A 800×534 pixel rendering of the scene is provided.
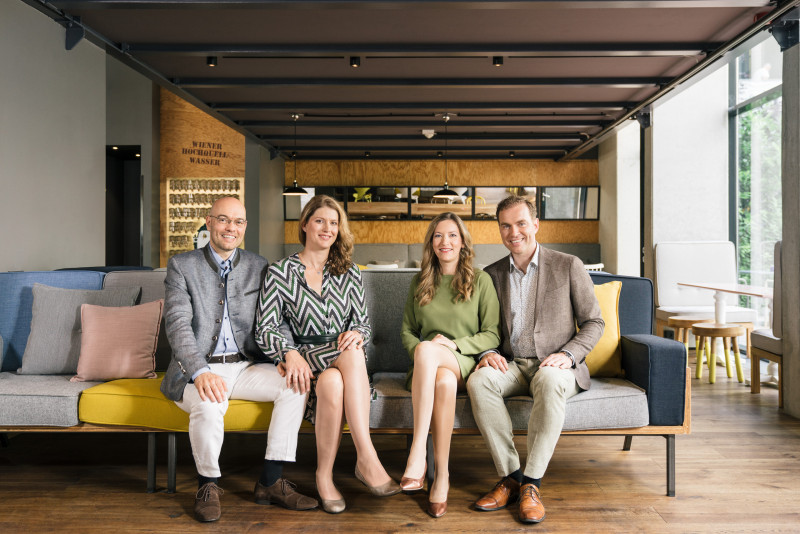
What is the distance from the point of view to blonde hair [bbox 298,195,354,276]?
2812 mm

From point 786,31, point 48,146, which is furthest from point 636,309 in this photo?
point 48,146

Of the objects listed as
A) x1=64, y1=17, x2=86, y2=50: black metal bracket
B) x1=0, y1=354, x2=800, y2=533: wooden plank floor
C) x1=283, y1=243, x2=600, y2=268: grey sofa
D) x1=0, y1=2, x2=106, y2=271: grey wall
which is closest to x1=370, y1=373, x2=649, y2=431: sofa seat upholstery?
x1=0, y1=354, x2=800, y2=533: wooden plank floor

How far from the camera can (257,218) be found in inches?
374

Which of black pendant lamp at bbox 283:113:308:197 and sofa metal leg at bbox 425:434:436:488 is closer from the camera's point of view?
sofa metal leg at bbox 425:434:436:488

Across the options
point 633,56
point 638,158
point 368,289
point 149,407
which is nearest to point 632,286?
point 368,289

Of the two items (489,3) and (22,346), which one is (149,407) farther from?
(489,3)

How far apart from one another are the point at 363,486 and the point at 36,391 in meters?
1.55

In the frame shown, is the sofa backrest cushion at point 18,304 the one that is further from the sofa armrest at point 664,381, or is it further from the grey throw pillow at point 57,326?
the sofa armrest at point 664,381

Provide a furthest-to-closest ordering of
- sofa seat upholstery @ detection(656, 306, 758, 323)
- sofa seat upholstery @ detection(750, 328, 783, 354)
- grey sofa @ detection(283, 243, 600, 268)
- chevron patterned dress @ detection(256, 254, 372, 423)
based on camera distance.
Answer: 1. grey sofa @ detection(283, 243, 600, 268)
2. sofa seat upholstery @ detection(656, 306, 758, 323)
3. sofa seat upholstery @ detection(750, 328, 783, 354)
4. chevron patterned dress @ detection(256, 254, 372, 423)

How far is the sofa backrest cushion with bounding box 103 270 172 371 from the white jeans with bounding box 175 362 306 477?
82 cm

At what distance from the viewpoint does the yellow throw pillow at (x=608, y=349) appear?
2930mm

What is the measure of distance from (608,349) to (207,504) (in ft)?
6.47

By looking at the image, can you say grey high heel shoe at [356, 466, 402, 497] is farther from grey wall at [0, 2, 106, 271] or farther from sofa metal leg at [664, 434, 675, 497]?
grey wall at [0, 2, 106, 271]

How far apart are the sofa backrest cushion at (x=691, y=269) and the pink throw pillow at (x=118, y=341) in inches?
208
